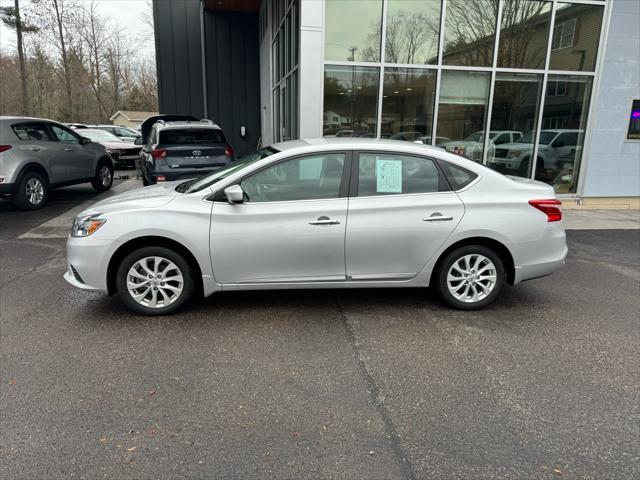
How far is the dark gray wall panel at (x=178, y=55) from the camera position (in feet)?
60.3

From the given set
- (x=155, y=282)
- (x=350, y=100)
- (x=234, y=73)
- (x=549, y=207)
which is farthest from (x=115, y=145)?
(x=549, y=207)

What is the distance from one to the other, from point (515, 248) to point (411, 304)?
1117 mm

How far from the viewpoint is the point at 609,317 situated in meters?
4.53

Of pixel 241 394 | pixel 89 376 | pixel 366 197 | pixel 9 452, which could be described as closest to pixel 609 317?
pixel 366 197

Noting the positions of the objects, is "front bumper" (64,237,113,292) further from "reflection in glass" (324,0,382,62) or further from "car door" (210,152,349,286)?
"reflection in glass" (324,0,382,62)

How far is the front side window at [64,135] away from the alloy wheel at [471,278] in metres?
9.05

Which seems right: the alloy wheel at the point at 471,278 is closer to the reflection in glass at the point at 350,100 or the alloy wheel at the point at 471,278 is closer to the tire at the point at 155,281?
the tire at the point at 155,281

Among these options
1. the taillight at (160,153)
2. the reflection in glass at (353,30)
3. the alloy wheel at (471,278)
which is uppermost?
the reflection in glass at (353,30)

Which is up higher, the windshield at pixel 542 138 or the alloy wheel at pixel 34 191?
the windshield at pixel 542 138

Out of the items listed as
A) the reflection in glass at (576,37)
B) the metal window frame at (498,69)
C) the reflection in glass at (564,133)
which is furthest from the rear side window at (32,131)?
the reflection in glass at (576,37)

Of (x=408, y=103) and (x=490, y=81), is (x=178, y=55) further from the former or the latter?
(x=490, y=81)

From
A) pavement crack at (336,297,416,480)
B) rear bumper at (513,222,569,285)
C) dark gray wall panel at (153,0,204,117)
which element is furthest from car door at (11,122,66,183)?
dark gray wall panel at (153,0,204,117)

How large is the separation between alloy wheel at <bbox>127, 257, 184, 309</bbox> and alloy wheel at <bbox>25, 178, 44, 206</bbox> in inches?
251

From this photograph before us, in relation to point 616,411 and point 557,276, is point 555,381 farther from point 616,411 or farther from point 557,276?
point 557,276
